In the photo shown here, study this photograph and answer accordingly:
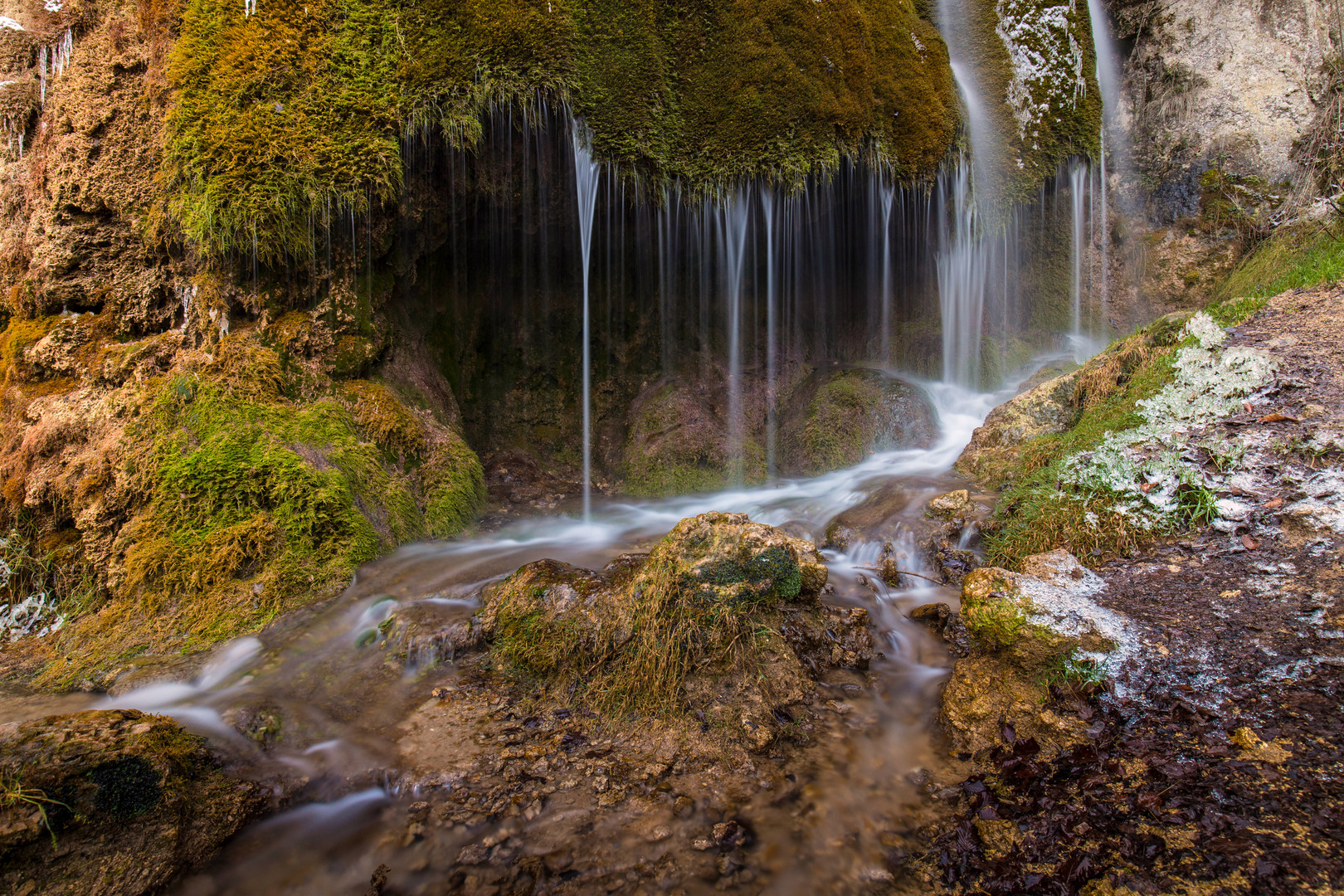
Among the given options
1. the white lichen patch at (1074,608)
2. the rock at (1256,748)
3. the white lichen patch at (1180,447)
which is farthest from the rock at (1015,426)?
the rock at (1256,748)

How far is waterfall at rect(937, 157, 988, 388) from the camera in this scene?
352 inches

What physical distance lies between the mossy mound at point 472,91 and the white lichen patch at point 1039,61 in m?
3.68

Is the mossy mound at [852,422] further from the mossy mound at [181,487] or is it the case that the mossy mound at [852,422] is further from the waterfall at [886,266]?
the mossy mound at [181,487]

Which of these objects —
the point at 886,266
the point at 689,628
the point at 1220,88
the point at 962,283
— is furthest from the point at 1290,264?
the point at 689,628

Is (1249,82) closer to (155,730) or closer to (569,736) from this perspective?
(569,736)

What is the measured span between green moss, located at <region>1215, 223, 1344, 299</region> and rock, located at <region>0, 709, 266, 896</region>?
8545 millimetres

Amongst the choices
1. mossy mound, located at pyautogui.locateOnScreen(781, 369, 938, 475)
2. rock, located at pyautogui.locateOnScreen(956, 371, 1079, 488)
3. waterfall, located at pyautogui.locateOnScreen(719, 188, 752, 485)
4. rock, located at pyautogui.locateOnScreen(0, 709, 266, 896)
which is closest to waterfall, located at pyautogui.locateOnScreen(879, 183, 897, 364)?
mossy mound, located at pyautogui.locateOnScreen(781, 369, 938, 475)

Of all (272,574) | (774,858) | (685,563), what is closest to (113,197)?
(272,574)

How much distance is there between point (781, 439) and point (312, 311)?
21.3 ft

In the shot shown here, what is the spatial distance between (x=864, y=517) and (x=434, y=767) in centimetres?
425

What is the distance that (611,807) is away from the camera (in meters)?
2.59

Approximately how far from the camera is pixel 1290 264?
6898 millimetres

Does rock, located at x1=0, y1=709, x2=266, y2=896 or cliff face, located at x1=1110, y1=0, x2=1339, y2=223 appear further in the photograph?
cliff face, located at x1=1110, y1=0, x2=1339, y2=223

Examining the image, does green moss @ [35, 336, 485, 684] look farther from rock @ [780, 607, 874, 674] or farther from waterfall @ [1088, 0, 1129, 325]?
waterfall @ [1088, 0, 1129, 325]
